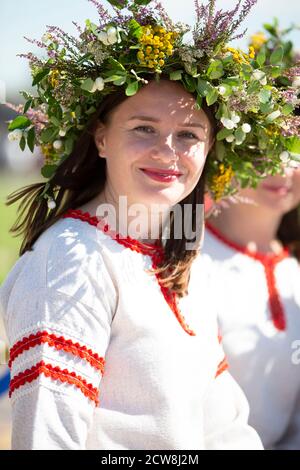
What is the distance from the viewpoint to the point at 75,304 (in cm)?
196

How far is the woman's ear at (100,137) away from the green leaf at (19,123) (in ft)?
0.76

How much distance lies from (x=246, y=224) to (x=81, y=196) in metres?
1.17

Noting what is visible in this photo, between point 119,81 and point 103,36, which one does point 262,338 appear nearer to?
point 119,81

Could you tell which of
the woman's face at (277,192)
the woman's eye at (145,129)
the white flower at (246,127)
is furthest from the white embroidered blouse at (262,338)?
the woman's eye at (145,129)

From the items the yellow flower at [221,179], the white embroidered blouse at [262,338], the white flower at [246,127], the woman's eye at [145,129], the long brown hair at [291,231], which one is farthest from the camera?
the long brown hair at [291,231]

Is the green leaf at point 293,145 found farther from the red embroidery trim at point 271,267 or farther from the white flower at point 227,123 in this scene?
the red embroidery trim at point 271,267

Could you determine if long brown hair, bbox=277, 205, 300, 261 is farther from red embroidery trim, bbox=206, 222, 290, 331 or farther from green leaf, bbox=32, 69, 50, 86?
green leaf, bbox=32, 69, 50, 86

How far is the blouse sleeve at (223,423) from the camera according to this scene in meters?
2.35

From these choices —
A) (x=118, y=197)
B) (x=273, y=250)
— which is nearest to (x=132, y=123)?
(x=118, y=197)

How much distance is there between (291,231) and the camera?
3531mm

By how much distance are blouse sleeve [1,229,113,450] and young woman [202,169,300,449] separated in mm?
991

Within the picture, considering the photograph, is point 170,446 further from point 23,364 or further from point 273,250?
point 273,250

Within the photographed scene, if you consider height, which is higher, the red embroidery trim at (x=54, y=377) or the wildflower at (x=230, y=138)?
the wildflower at (x=230, y=138)
